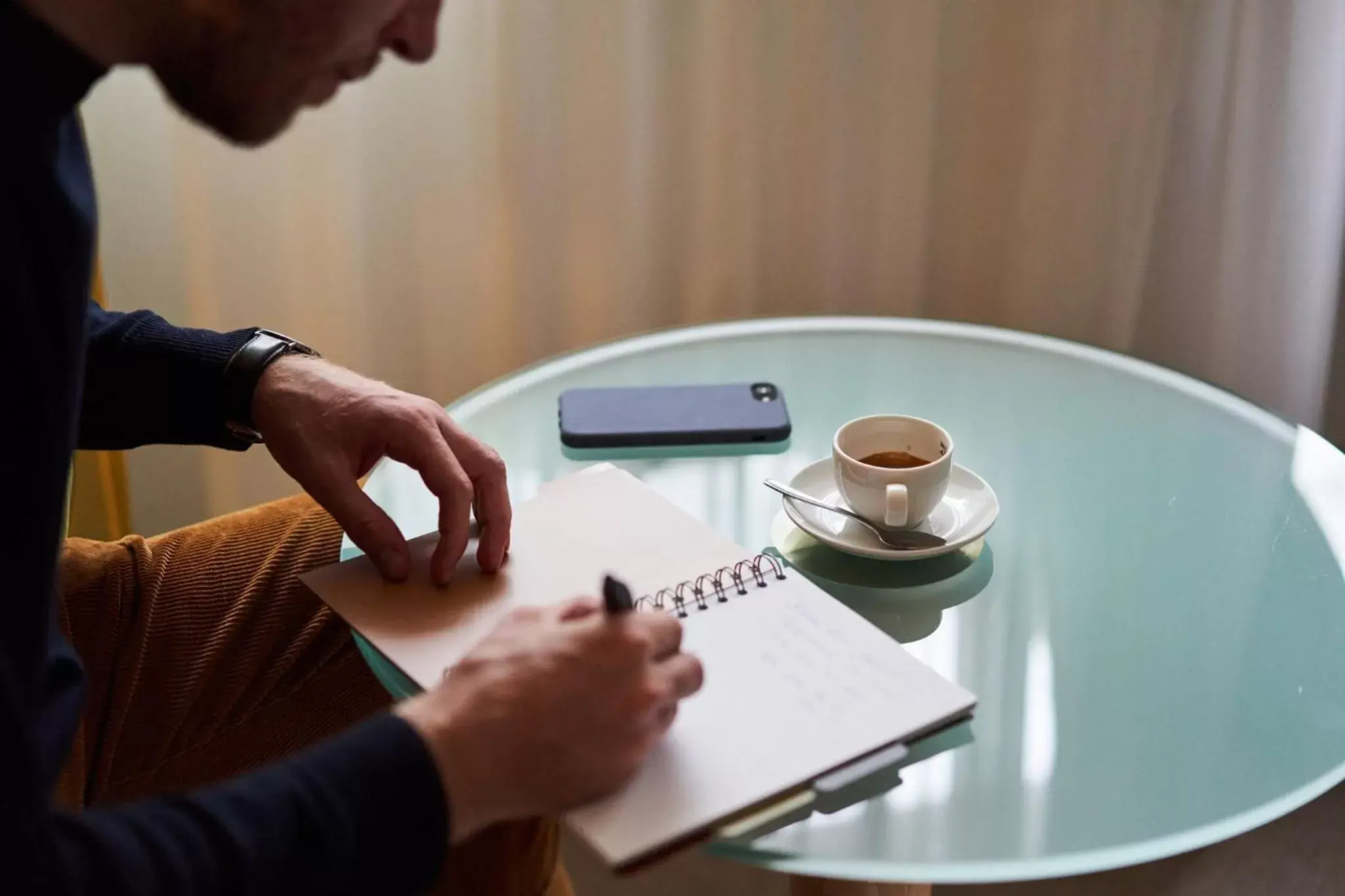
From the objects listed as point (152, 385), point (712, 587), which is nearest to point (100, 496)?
point (152, 385)

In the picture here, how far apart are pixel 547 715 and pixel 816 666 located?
0.56 feet

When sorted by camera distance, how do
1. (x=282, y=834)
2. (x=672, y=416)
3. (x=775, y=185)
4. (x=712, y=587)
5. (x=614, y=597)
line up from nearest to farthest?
(x=282, y=834)
(x=614, y=597)
(x=712, y=587)
(x=672, y=416)
(x=775, y=185)

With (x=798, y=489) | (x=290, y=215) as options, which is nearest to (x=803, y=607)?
(x=798, y=489)

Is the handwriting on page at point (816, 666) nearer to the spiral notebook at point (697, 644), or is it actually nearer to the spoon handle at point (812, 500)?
the spiral notebook at point (697, 644)

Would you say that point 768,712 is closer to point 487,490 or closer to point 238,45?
point 487,490

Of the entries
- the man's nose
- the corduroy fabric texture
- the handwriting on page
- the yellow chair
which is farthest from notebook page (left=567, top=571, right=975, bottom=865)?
the yellow chair

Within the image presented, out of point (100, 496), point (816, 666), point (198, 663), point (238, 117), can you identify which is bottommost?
point (100, 496)

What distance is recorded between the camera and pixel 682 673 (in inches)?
29.3

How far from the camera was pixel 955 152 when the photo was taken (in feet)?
5.16

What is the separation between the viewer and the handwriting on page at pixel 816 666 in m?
0.76

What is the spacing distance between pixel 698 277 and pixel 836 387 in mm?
471

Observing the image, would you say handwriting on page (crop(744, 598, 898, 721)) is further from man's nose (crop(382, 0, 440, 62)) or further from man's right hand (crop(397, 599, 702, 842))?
man's nose (crop(382, 0, 440, 62))

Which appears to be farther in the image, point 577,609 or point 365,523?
point 365,523

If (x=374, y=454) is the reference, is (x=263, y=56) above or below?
above
